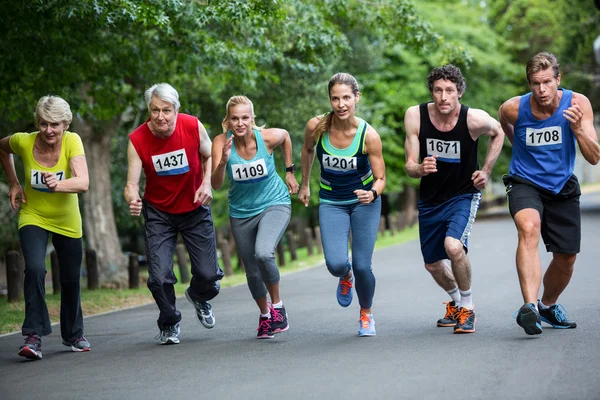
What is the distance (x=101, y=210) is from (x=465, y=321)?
46.0ft

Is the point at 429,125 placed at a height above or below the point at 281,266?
above

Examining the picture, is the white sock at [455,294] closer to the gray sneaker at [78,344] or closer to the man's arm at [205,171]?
the man's arm at [205,171]

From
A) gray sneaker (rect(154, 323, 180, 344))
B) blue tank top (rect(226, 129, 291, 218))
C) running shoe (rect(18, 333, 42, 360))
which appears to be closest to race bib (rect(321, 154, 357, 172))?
blue tank top (rect(226, 129, 291, 218))

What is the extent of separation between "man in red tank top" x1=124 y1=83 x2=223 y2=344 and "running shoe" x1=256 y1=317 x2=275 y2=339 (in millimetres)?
549

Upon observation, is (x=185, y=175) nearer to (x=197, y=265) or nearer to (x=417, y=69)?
(x=197, y=265)

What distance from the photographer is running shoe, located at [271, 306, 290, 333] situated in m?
8.83

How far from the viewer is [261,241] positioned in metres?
8.52

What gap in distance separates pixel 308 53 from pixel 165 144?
711 centimetres

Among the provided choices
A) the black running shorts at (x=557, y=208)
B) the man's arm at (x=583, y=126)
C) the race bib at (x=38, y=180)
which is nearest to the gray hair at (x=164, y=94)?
the race bib at (x=38, y=180)

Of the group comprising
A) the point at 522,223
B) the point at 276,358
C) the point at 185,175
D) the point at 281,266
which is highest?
the point at 185,175

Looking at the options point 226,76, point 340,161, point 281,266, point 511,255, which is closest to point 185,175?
point 340,161

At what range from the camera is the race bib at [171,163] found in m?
8.50

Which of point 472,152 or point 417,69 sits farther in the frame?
point 417,69

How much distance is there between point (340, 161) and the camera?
27.5 ft
